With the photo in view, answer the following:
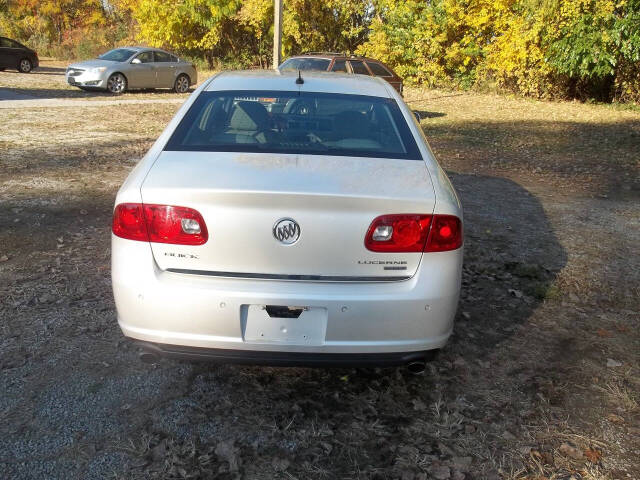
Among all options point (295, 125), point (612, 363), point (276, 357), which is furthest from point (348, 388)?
point (612, 363)

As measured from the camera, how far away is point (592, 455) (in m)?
2.85

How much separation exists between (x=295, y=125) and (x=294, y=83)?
0.50 meters

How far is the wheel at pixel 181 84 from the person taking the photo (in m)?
21.2

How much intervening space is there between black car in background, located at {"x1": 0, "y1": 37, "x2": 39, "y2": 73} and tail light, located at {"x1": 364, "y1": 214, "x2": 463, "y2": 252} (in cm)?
2796

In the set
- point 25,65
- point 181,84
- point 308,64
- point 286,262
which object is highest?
point 286,262

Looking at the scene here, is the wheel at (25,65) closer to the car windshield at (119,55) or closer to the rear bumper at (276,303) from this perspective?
the car windshield at (119,55)

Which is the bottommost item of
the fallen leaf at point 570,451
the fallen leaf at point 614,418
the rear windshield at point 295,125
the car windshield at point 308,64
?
the car windshield at point 308,64

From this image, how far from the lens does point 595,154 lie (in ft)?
38.0

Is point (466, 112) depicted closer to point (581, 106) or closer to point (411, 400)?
point (581, 106)

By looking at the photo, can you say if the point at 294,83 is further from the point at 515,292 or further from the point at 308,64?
the point at 308,64

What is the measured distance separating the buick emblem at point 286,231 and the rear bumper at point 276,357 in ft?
1.70

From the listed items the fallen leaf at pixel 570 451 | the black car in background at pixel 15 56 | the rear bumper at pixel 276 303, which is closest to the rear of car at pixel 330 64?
the rear bumper at pixel 276 303

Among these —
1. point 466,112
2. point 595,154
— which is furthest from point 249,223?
point 466,112

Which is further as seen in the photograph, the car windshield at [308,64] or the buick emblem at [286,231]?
the car windshield at [308,64]
